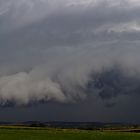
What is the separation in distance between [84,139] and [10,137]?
1522 centimetres

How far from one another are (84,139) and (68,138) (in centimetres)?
354

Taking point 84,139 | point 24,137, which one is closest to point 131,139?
point 84,139

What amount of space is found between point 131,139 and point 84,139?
32.2ft

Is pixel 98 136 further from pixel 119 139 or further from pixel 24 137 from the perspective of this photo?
pixel 24 137

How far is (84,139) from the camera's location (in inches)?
3219

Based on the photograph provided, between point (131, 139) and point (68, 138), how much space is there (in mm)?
13138

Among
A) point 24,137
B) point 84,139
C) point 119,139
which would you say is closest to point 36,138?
point 24,137

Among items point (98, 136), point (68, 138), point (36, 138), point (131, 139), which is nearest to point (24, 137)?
point (36, 138)

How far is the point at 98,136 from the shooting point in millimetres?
85375

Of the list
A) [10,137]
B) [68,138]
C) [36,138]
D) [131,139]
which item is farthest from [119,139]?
[10,137]

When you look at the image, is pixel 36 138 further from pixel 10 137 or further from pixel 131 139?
pixel 131 139

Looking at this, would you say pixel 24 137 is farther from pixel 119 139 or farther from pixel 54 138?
pixel 119 139

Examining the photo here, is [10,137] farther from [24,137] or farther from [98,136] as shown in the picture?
[98,136]

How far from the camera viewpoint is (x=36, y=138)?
8044cm
